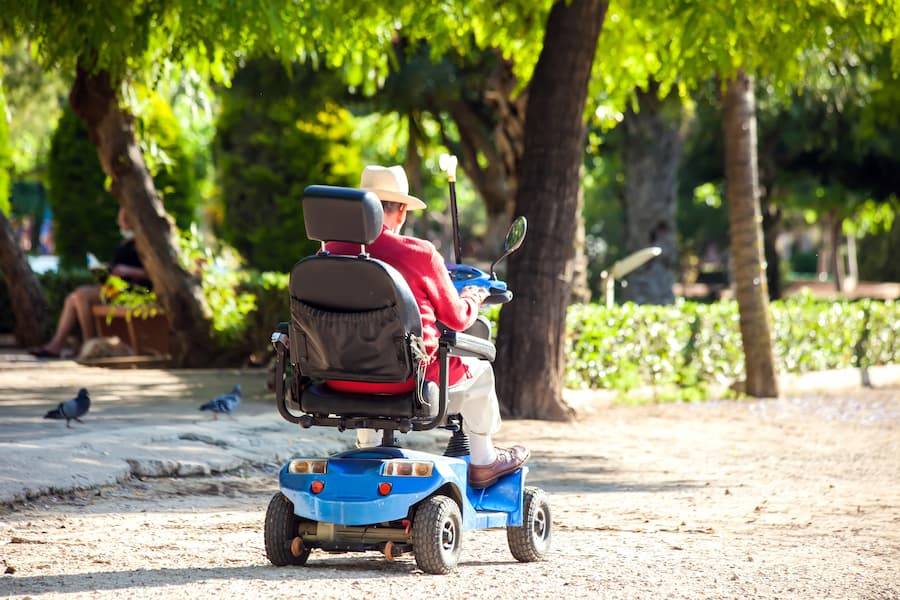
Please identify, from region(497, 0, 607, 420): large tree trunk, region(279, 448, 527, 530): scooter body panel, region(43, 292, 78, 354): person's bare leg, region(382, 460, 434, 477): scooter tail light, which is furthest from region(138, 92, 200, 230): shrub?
region(382, 460, 434, 477): scooter tail light

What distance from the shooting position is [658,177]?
23297 millimetres

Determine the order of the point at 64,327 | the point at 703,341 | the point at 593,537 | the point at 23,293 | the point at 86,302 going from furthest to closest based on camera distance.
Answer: the point at 23,293 < the point at 64,327 < the point at 86,302 < the point at 703,341 < the point at 593,537

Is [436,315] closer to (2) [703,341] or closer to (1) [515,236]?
(1) [515,236]

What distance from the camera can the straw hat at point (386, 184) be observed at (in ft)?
20.4

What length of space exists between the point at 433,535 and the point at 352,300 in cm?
94

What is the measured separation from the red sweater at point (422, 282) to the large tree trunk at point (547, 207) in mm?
6819

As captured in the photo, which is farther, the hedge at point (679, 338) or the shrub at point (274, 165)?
the shrub at point (274, 165)

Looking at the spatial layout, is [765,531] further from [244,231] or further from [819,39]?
[244,231]

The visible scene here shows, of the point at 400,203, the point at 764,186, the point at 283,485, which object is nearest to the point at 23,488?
the point at 283,485

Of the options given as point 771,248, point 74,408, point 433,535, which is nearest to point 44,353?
point 74,408

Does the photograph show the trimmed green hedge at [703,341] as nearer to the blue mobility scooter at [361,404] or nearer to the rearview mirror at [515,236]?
the rearview mirror at [515,236]

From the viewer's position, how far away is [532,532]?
6430 millimetres

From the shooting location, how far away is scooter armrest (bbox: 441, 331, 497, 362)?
5.93 meters

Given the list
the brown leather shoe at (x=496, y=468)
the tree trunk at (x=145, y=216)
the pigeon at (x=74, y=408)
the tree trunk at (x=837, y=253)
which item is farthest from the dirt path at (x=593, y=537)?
the tree trunk at (x=837, y=253)
